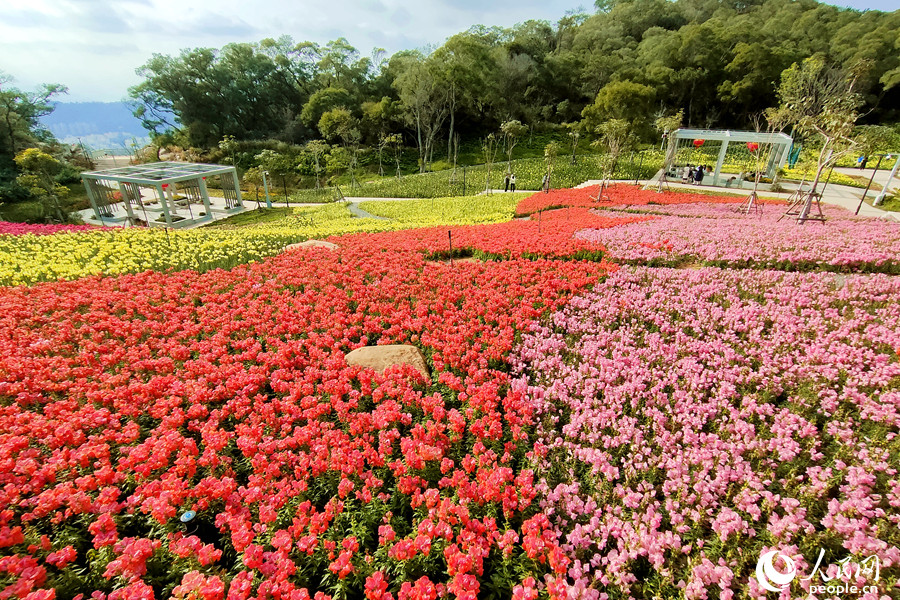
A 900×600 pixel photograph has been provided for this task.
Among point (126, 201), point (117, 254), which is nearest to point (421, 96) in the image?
point (126, 201)

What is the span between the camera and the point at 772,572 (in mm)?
3219

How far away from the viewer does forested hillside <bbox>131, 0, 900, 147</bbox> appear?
53.5 meters

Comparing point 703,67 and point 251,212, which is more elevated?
point 703,67

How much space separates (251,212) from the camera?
3478 cm

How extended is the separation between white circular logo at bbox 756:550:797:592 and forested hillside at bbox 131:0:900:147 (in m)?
57.0

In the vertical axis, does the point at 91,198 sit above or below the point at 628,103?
below

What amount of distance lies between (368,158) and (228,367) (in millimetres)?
58400

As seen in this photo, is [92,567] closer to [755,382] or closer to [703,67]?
[755,382]

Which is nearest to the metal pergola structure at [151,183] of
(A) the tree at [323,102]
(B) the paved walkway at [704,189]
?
(B) the paved walkway at [704,189]

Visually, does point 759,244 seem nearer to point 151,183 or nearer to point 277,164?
point 151,183

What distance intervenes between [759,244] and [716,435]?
9.86 meters

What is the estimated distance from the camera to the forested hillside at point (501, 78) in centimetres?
5353

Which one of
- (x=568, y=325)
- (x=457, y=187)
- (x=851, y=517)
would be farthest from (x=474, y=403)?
(x=457, y=187)

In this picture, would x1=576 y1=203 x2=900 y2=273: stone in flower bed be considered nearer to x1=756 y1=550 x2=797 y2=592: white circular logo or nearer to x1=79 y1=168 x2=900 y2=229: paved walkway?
x1=756 y1=550 x2=797 y2=592: white circular logo
